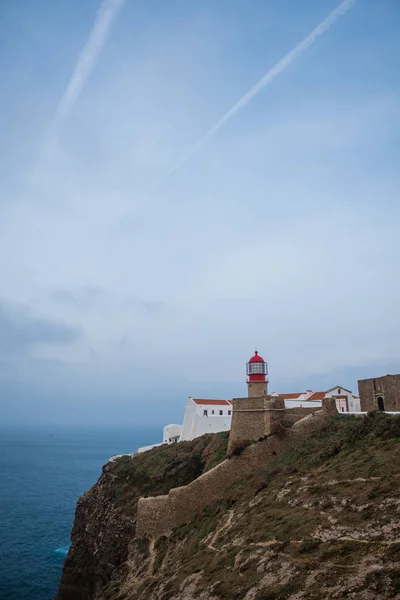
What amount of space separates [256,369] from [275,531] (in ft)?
60.8

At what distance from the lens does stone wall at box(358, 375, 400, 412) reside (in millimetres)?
29188

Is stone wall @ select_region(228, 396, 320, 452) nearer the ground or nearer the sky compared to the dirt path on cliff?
nearer the sky

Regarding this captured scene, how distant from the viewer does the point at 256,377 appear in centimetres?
3475

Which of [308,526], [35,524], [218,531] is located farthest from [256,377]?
[35,524]

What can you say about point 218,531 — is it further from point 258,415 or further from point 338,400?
point 338,400

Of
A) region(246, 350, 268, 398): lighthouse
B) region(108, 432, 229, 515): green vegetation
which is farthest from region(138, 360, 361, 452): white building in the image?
region(108, 432, 229, 515): green vegetation

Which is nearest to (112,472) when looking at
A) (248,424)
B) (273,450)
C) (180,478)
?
(180,478)

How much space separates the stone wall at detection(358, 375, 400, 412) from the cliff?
5.34 meters

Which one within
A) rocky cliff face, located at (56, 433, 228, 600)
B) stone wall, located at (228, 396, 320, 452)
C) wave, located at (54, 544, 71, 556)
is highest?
stone wall, located at (228, 396, 320, 452)

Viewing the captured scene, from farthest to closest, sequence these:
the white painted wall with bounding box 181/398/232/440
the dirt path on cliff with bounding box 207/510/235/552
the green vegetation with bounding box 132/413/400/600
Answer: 1. the white painted wall with bounding box 181/398/232/440
2. the dirt path on cliff with bounding box 207/510/235/552
3. the green vegetation with bounding box 132/413/400/600

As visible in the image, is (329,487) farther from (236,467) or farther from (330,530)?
(236,467)

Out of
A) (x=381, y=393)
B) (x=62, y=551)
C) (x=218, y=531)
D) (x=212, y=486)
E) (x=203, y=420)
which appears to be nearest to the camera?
(x=218, y=531)

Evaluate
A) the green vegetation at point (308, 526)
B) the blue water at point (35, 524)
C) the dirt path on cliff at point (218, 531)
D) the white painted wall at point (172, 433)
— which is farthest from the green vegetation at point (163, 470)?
the white painted wall at point (172, 433)

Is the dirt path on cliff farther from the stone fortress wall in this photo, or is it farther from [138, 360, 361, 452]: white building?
[138, 360, 361, 452]: white building
